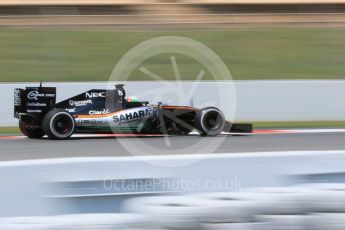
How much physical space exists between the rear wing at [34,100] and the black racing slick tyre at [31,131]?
383 millimetres

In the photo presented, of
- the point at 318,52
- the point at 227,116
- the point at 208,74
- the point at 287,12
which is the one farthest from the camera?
the point at 287,12

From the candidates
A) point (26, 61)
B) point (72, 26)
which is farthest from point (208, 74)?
point (72, 26)

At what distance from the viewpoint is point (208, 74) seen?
743 inches

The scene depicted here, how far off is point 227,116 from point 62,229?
32.5 feet

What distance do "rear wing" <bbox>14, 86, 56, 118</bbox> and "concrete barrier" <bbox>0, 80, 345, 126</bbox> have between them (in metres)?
2.93

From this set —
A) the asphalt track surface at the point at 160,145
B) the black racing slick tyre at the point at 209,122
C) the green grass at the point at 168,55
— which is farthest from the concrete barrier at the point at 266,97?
the green grass at the point at 168,55

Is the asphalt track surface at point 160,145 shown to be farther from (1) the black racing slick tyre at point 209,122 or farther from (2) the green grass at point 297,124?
(2) the green grass at point 297,124

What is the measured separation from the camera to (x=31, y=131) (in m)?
12.4

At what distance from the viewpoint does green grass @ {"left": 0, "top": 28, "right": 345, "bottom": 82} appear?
1873 cm

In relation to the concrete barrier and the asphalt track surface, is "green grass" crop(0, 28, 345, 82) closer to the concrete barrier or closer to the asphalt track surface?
the concrete barrier

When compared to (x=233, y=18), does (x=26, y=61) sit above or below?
below

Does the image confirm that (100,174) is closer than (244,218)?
No

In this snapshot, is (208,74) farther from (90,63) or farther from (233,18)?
(233,18)

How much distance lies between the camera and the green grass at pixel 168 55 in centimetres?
1873
